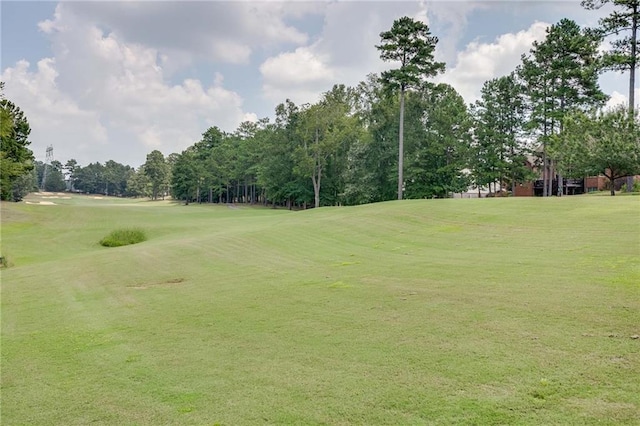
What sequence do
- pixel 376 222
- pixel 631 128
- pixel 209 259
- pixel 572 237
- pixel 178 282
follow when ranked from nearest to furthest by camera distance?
pixel 178 282, pixel 572 237, pixel 209 259, pixel 376 222, pixel 631 128

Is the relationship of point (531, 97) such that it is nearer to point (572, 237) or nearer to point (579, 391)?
point (572, 237)

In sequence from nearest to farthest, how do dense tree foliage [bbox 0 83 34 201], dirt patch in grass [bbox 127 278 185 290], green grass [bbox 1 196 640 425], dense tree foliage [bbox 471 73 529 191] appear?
1. green grass [bbox 1 196 640 425]
2. dirt patch in grass [bbox 127 278 185 290]
3. dense tree foliage [bbox 0 83 34 201]
4. dense tree foliage [bbox 471 73 529 191]

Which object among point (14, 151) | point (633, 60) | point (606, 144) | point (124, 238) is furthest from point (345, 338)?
point (14, 151)

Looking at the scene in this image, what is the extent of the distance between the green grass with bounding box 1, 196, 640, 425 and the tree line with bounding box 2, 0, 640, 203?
70.1ft

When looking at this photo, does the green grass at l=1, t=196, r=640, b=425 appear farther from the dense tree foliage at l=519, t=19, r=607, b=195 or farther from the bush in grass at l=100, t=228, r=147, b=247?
the dense tree foliage at l=519, t=19, r=607, b=195

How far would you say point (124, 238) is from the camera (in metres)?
23.2

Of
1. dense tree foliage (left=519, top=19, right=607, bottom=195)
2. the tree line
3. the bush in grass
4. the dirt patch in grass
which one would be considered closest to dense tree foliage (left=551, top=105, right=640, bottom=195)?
the tree line

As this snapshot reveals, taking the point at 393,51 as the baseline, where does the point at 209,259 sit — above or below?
below

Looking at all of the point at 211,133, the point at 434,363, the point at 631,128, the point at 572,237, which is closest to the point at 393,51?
the point at 631,128

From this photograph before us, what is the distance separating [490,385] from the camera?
3.75 m

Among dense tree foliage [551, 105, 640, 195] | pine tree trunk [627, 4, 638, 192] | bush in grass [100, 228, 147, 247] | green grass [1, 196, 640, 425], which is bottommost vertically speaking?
bush in grass [100, 228, 147, 247]

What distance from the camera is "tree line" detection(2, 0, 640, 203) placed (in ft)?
94.4

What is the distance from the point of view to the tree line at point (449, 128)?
28766 mm

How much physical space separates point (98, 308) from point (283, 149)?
5005 centimetres
